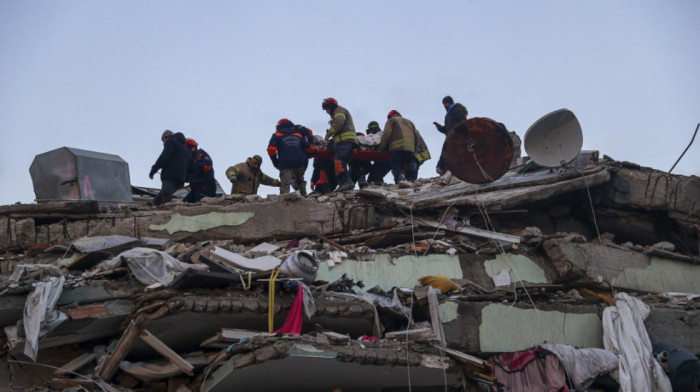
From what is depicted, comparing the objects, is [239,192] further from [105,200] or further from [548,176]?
[548,176]

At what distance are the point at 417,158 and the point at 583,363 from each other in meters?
7.34

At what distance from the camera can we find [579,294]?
863 centimetres

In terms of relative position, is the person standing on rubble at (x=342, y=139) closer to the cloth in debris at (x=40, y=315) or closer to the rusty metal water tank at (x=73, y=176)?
the rusty metal water tank at (x=73, y=176)

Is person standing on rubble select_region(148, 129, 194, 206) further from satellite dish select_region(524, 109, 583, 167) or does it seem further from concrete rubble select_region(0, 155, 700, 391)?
satellite dish select_region(524, 109, 583, 167)

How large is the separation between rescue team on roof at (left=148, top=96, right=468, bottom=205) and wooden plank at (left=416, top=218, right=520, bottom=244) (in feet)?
8.11

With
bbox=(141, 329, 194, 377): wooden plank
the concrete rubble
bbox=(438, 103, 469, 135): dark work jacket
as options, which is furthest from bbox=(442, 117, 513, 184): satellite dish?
bbox=(141, 329, 194, 377): wooden plank

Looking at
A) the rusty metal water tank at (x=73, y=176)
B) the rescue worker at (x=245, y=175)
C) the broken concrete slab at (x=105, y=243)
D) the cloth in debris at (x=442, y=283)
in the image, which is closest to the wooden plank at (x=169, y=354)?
the broken concrete slab at (x=105, y=243)

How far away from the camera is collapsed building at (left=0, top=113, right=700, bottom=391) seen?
243 inches

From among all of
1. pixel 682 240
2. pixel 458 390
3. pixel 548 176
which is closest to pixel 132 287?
pixel 458 390

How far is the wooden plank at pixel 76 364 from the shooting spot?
6.29m

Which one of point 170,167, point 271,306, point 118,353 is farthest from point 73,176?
point 271,306

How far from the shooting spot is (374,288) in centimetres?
775

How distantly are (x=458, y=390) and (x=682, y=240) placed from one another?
5.76m

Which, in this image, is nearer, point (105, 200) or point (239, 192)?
point (105, 200)
